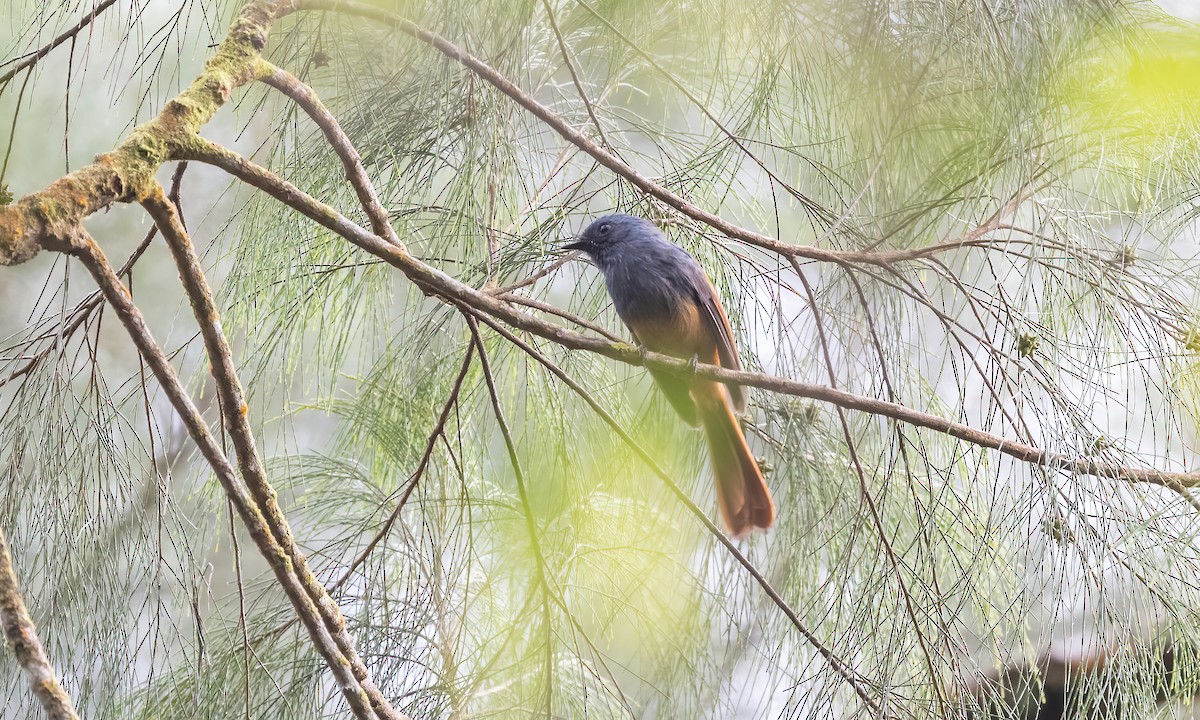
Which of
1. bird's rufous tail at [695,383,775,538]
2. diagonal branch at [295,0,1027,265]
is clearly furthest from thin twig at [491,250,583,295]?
bird's rufous tail at [695,383,775,538]

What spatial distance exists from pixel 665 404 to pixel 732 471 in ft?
1.08

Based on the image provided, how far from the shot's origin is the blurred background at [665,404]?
175cm

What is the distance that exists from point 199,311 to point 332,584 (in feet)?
3.88

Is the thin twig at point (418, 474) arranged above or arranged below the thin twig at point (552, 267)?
below

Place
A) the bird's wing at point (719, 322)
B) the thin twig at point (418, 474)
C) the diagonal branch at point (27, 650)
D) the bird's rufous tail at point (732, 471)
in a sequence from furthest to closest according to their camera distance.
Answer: the bird's wing at point (719, 322)
the bird's rufous tail at point (732, 471)
the thin twig at point (418, 474)
the diagonal branch at point (27, 650)

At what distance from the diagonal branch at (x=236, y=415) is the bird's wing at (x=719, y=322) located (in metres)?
1.33

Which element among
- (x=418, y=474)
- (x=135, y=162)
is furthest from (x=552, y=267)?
(x=135, y=162)

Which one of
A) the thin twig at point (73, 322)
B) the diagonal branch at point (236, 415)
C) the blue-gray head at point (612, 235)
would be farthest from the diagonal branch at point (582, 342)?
the blue-gray head at point (612, 235)

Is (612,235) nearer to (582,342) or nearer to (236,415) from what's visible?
(582,342)

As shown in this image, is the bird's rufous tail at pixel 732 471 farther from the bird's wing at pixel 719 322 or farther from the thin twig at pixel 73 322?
the thin twig at pixel 73 322

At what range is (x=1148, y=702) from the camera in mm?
1778

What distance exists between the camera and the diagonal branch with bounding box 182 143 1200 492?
4.62ft

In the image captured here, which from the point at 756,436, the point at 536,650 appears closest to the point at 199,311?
the point at 536,650

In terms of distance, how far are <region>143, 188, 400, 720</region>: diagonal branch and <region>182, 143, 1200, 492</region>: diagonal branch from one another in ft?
0.48
